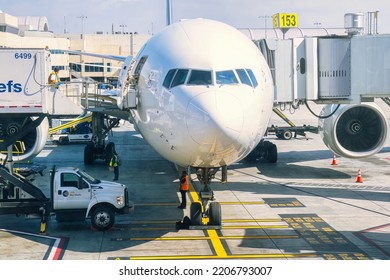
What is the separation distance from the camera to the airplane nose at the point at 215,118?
44.1ft

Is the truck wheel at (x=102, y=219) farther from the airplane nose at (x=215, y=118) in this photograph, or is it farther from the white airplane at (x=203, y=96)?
the airplane nose at (x=215, y=118)

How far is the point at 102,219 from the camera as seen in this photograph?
57.4 ft

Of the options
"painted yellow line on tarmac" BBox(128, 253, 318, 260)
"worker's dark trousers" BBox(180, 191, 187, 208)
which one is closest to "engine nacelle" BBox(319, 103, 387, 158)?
"worker's dark trousers" BBox(180, 191, 187, 208)

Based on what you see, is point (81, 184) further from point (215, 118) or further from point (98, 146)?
point (98, 146)

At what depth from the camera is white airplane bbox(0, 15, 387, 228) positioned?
45.2ft

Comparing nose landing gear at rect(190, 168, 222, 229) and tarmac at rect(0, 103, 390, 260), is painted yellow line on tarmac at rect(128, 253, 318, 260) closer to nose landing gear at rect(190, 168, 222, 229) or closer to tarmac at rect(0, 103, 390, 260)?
tarmac at rect(0, 103, 390, 260)

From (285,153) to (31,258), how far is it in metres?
20.0

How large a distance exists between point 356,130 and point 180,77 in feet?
42.6

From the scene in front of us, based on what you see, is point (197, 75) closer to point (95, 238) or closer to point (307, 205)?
point (95, 238)

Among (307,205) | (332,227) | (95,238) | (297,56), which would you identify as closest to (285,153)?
(297,56)

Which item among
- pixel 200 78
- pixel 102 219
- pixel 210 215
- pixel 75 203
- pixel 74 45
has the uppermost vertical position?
pixel 74 45

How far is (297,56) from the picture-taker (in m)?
23.3

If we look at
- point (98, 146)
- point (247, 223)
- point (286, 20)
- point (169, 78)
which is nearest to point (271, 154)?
point (286, 20)

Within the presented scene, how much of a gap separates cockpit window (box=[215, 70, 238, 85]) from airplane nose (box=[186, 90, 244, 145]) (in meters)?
0.42
